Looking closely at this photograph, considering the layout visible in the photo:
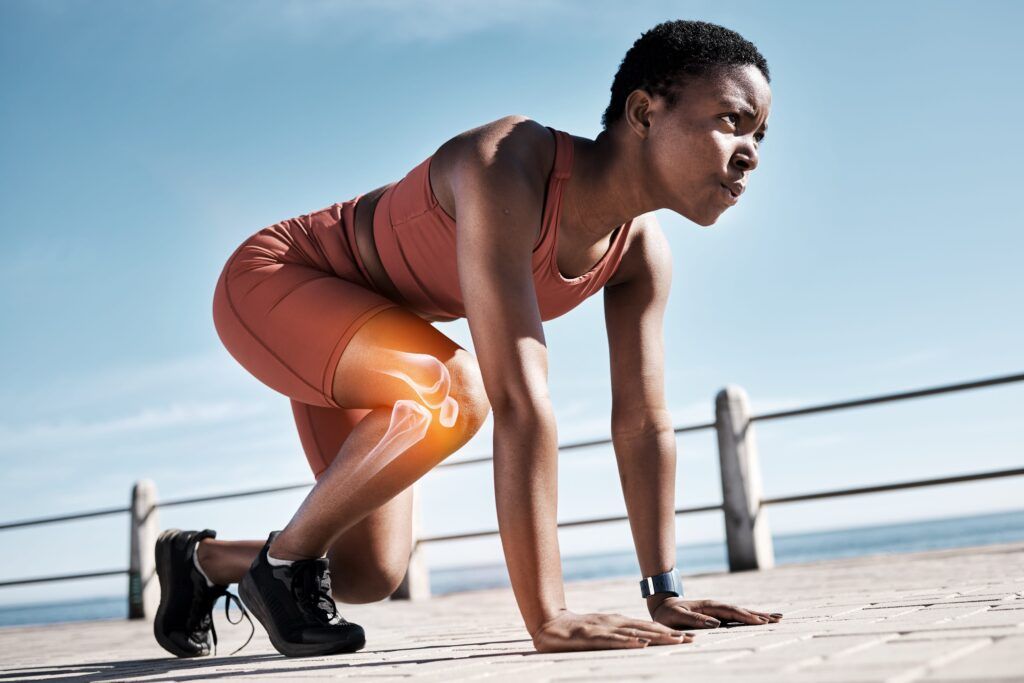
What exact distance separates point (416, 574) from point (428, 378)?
5.03 meters

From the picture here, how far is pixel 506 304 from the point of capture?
2.18 metres

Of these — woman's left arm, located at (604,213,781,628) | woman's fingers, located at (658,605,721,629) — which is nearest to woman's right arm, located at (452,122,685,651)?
woman's fingers, located at (658,605,721,629)

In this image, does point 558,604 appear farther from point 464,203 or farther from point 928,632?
point 464,203

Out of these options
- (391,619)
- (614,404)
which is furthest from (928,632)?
(391,619)

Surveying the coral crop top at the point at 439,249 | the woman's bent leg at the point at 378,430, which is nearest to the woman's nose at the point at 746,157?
the coral crop top at the point at 439,249

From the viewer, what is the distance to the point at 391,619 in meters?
4.76

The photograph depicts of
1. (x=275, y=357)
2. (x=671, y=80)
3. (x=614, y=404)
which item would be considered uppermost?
(x=671, y=80)

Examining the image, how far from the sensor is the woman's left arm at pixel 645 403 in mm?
2648

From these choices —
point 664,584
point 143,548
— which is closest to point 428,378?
point 664,584

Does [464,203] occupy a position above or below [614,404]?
above

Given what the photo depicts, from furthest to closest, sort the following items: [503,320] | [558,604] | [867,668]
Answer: [503,320]
[558,604]
[867,668]

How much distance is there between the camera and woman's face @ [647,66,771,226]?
2.37 meters

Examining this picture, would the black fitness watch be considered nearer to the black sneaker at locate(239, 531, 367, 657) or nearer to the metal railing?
the black sneaker at locate(239, 531, 367, 657)

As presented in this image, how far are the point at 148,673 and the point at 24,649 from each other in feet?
8.04
